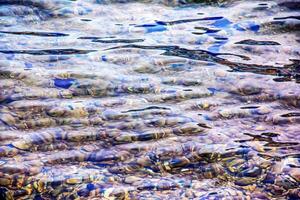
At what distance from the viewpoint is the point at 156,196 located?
12.5ft

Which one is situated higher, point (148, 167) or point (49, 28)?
point (49, 28)

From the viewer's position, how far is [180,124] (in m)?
4.88

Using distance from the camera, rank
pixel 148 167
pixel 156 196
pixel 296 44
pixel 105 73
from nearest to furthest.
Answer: pixel 156 196 → pixel 148 167 → pixel 105 73 → pixel 296 44

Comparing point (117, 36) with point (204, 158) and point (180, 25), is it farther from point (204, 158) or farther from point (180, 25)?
point (204, 158)

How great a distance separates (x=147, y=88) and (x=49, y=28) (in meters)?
2.79

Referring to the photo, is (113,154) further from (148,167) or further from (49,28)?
(49,28)

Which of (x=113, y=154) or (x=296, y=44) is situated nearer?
(x=113, y=154)

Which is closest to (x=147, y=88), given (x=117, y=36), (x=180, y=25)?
(x=117, y=36)

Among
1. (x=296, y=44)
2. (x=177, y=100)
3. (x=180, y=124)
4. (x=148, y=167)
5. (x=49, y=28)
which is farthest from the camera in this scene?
(x=49, y=28)

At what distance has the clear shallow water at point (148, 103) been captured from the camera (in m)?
4.01

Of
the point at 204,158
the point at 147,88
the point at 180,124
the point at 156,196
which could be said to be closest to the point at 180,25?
the point at 147,88

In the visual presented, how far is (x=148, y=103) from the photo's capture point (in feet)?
17.4

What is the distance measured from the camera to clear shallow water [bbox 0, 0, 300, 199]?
4008 mm

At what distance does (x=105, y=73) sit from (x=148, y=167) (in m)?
2.09
